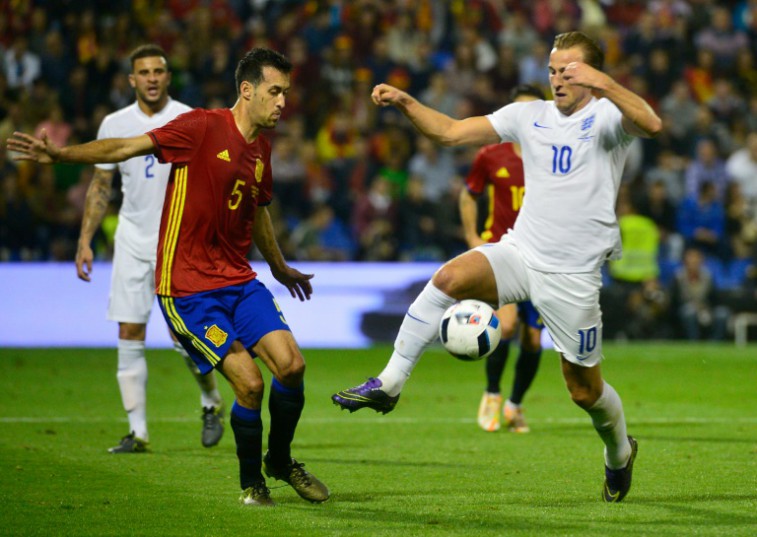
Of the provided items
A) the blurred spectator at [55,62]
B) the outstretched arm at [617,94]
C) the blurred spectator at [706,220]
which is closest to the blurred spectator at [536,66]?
the blurred spectator at [706,220]

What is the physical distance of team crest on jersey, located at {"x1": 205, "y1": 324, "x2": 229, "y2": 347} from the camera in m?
6.81

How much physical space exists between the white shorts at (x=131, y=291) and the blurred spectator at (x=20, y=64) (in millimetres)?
11846

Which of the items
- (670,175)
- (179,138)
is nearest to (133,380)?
(179,138)

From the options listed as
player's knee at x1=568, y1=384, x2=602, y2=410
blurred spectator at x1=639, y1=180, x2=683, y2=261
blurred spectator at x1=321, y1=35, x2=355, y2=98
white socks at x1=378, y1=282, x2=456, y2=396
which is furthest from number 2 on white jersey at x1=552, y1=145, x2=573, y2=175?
blurred spectator at x1=321, y1=35, x2=355, y2=98

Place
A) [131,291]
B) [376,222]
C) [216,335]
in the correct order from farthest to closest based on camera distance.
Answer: [376,222] → [131,291] → [216,335]

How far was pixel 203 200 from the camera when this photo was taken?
6.93 m

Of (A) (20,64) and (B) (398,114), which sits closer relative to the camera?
(A) (20,64)

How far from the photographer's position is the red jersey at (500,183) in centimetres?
1057

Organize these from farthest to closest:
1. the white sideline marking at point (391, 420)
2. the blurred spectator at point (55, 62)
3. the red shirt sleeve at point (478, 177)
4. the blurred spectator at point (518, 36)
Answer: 1. the blurred spectator at point (518, 36)
2. the blurred spectator at point (55, 62)
3. the white sideline marking at point (391, 420)
4. the red shirt sleeve at point (478, 177)

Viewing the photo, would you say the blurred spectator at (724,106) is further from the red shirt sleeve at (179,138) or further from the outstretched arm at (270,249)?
the red shirt sleeve at (179,138)

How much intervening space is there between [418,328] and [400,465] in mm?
2040

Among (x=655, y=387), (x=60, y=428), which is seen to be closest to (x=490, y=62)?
(x=655, y=387)

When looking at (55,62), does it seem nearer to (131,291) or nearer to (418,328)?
(131,291)

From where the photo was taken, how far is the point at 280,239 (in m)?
18.8
